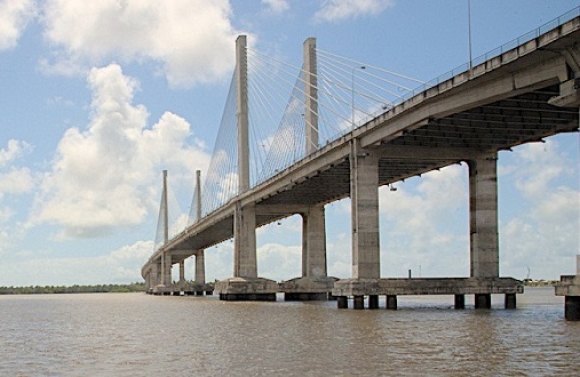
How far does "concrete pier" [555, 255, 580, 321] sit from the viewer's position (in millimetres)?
34562

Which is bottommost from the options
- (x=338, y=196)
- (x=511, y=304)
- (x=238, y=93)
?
(x=511, y=304)

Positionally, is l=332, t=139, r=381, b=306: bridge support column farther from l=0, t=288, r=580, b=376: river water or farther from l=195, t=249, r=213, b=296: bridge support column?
l=195, t=249, r=213, b=296: bridge support column

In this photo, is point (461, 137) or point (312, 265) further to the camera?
point (312, 265)

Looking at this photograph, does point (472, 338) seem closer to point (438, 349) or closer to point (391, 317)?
point (438, 349)

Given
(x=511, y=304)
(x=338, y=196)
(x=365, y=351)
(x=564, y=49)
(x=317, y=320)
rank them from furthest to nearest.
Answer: (x=338, y=196) < (x=511, y=304) < (x=317, y=320) < (x=564, y=49) < (x=365, y=351)

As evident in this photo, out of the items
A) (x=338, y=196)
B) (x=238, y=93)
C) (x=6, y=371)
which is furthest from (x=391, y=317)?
(x=238, y=93)

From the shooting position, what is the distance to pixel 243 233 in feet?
283

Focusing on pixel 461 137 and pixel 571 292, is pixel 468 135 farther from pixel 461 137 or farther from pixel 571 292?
pixel 571 292

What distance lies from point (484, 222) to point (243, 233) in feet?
112

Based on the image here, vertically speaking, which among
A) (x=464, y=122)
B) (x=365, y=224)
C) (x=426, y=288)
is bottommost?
(x=426, y=288)

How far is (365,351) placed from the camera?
2711cm

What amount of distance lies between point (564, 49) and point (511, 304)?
2399cm

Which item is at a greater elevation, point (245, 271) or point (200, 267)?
point (245, 271)

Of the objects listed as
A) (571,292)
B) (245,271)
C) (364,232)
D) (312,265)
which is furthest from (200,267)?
(571,292)
